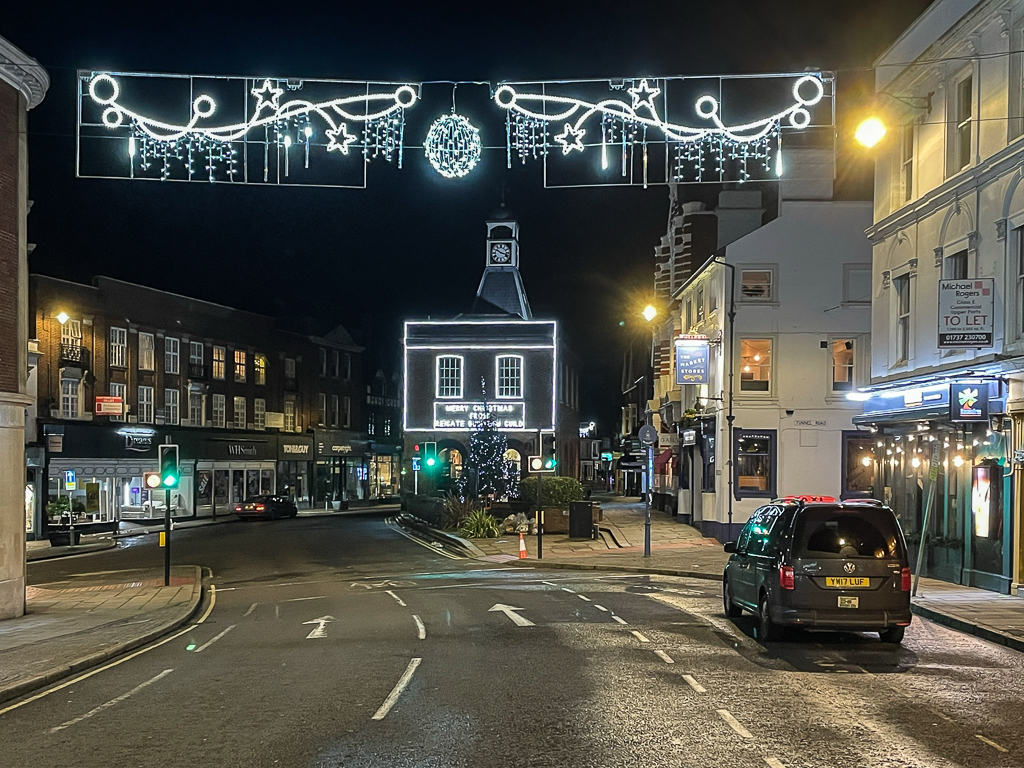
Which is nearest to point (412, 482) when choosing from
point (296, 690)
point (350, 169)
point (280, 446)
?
point (280, 446)

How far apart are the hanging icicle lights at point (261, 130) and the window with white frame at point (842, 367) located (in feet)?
71.5

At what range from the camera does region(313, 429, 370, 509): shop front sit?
7231 cm

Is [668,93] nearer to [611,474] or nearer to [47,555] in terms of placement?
[47,555]

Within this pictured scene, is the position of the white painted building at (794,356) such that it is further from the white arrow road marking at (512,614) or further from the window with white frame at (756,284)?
the white arrow road marking at (512,614)

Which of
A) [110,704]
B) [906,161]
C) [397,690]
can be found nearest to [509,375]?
[906,161]

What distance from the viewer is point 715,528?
113 ft

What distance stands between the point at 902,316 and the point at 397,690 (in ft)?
56.6

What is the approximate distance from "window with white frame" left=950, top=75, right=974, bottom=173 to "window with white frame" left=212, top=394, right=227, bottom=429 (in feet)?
156

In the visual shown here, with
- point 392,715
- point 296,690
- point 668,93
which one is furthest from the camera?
point 668,93

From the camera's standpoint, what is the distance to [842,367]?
33969 millimetres

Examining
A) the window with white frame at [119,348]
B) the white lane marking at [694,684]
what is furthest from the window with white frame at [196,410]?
the white lane marking at [694,684]

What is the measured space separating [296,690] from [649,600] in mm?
9891

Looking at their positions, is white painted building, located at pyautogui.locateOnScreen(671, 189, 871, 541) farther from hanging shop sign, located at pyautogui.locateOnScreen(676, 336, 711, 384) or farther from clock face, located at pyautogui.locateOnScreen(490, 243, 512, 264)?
clock face, located at pyautogui.locateOnScreen(490, 243, 512, 264)

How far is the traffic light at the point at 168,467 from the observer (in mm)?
23906
